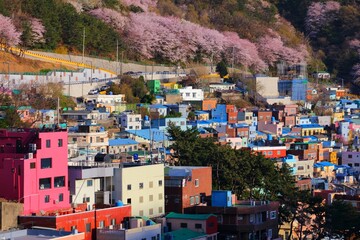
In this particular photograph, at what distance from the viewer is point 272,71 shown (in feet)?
256

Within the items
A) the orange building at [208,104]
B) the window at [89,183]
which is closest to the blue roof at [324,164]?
the orange building at [208,104]

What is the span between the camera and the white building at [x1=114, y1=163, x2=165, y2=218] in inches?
1154

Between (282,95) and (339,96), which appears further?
(339,96)

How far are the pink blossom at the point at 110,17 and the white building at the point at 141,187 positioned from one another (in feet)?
126

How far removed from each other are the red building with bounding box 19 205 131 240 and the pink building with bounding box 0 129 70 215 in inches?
34.4

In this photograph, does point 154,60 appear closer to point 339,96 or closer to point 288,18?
point 339,96

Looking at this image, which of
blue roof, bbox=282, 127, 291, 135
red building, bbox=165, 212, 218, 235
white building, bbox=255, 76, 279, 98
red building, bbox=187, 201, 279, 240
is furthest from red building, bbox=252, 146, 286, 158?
red building, bbox=165, 212, 218, 235

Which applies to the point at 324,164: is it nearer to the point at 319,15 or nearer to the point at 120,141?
the point at 120,141

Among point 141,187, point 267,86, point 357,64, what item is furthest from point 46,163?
point 357,64

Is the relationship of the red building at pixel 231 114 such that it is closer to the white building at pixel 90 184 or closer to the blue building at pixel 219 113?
the blue building at pixel 219 113

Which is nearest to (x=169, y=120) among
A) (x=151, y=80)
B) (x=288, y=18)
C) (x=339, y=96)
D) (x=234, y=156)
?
(x=151, y=80)

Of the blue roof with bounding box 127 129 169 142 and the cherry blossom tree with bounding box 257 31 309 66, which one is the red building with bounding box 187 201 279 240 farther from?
the cherry blossom tree with bounding box 257 31 309 66

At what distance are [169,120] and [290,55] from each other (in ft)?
101

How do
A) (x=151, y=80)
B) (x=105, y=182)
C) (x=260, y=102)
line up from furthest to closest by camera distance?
(x=260, y=102) < (x=151, y=80) < (x=105, y=182)
